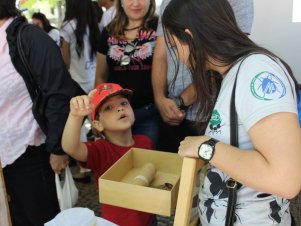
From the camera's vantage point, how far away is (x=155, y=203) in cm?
117

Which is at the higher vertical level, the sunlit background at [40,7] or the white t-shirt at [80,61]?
the sunlit background at [40,7]

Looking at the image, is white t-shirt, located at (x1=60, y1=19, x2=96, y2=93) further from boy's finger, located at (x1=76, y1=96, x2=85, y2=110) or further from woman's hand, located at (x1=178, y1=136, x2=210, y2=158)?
woman's hand, located at (x1=178, y1=136, x2=210, y2=158)

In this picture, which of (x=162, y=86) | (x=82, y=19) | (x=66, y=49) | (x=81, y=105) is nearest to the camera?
(x=81, y=105)

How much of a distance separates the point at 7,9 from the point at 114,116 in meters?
0.71

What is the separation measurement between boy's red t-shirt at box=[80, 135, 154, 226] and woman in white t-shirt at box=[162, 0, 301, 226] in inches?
19.3

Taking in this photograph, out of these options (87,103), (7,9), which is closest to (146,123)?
(87,103)

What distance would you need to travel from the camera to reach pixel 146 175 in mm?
1461

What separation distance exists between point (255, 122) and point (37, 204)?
51.2 inches

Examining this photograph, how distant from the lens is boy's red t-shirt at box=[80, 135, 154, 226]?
162 centimetres

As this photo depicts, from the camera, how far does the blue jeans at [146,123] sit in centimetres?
215

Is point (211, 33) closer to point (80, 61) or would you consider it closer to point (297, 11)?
point (80, 61)

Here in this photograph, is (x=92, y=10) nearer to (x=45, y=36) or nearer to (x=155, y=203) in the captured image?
(x=45, y=36)

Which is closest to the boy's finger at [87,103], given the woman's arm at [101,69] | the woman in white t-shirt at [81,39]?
the woman's arm at [101,69]

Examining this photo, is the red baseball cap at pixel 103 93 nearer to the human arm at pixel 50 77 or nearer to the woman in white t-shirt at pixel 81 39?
the human arm at pixel 50 77
